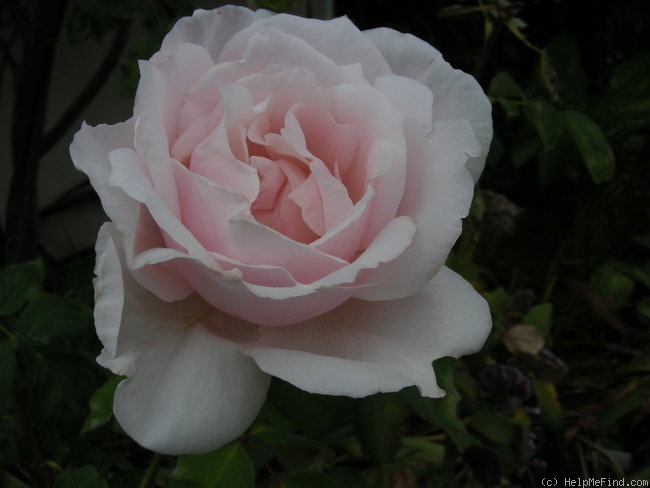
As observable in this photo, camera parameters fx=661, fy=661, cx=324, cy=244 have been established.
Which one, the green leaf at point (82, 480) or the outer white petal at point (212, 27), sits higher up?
the outer white petal at point (212, 27)

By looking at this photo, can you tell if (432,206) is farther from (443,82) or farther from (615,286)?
(615,286)

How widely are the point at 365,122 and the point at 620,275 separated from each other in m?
1.03

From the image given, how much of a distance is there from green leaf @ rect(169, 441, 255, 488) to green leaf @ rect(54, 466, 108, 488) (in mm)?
121

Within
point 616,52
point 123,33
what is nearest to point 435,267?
point 123,33

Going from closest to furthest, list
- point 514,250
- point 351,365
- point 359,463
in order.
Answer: point 351,365 → point 359,463 → point 514,250

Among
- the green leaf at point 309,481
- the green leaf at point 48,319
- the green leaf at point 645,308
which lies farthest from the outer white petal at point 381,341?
the green leaf at point 645,308

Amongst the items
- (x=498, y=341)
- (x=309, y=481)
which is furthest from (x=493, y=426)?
(x=309, y=481)

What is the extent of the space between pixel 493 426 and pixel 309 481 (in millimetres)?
326

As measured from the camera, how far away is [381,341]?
1.36 feet

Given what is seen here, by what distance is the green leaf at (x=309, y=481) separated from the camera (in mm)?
586

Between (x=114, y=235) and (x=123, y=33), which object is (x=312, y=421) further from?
(x=123, y=33)

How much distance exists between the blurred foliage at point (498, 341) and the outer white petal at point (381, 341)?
0.08m

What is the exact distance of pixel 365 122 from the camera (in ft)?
1.40

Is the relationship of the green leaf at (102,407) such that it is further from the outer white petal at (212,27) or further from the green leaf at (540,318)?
the green leaf at (540,318)
